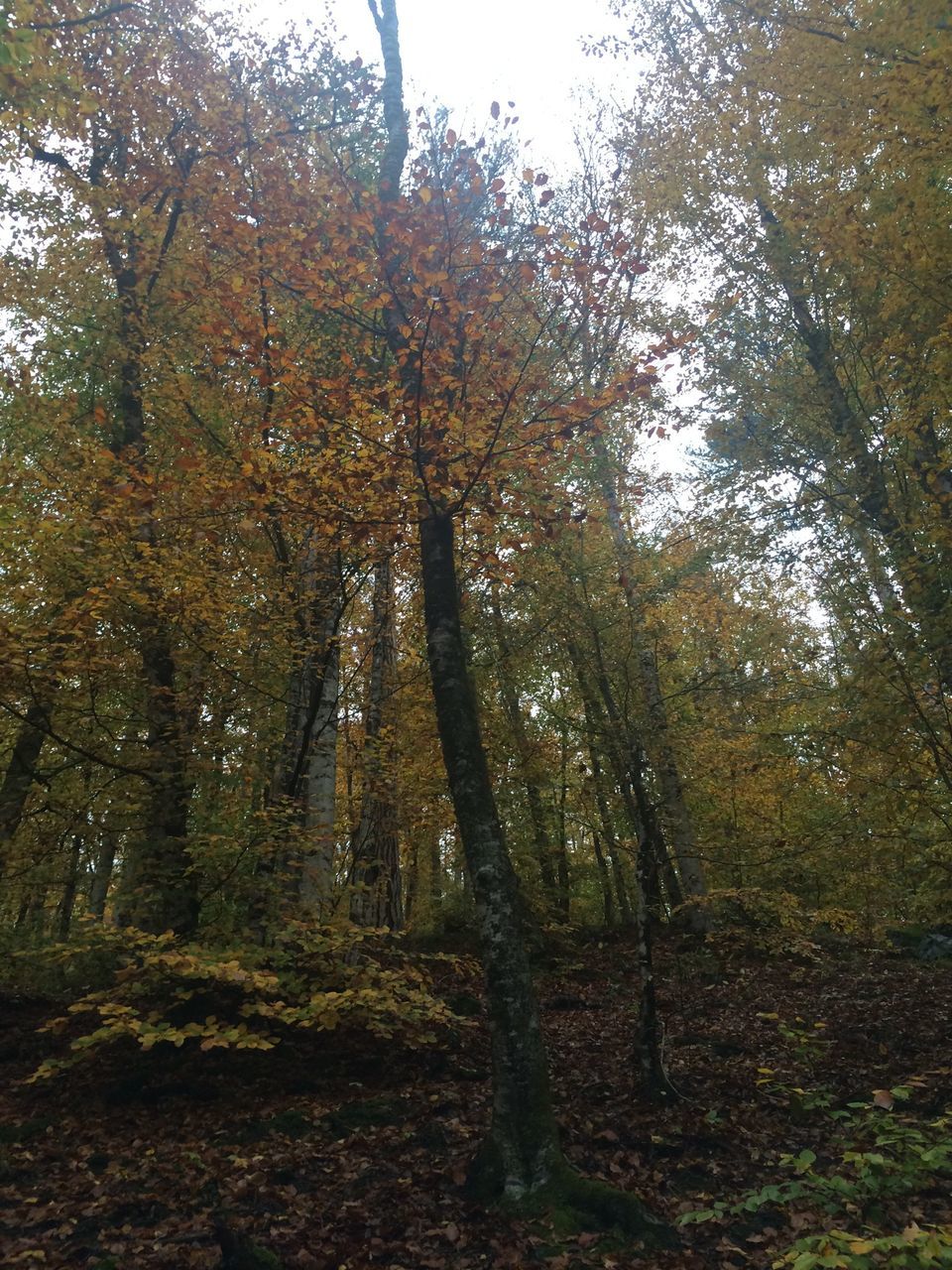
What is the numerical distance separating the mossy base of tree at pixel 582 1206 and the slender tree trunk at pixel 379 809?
16.1 ft

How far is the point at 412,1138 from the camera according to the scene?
17.1 ft

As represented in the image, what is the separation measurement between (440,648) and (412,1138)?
3.53 m

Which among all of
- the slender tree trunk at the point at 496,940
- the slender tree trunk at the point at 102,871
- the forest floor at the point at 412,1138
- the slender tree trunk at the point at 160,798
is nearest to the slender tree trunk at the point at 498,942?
the slender tree trunk at the point at 496,940

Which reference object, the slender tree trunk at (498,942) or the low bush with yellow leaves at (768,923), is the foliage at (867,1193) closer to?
the slender tree trunk at (498,942)

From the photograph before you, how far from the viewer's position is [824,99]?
23.8ft

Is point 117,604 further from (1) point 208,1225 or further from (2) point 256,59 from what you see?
(2) point 256,59

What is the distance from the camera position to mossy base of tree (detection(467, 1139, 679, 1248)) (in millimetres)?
3848

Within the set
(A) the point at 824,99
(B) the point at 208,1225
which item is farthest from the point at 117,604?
(A) the point at 824,99

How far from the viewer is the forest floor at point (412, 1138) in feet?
12.5

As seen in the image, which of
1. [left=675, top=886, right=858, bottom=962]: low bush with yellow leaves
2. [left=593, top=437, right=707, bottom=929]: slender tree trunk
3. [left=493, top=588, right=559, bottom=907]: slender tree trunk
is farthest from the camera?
[left=493, top=588, right=559, bottom=907]: slender tree trunk

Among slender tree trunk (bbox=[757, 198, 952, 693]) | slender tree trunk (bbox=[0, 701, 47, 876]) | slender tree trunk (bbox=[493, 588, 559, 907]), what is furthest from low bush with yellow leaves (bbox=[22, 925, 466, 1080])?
slender tree trunk (bbox=[493, 588, 559, 907])

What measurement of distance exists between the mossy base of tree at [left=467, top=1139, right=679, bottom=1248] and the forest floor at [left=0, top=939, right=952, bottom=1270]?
0.25ft

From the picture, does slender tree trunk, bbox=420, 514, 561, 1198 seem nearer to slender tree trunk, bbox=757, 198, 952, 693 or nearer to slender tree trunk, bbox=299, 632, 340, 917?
slender tree trunk, bbox=299, 632, 340, 917

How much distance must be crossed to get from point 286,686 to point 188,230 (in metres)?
6.60
